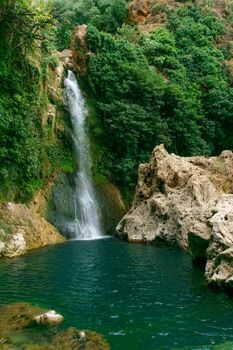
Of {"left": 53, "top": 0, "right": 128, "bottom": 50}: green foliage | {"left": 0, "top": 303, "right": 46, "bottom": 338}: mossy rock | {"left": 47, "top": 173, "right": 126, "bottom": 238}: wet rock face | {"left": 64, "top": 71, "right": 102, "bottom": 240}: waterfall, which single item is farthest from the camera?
{"left": 53, "top": 0, "right": 128, "bottom": 50}: green foliage

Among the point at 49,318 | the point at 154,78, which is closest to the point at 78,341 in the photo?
the point at 49,318

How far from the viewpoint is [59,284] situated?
16922 mm

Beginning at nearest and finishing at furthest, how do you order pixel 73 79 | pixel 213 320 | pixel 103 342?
pixel 103 342 < pixel 213 320 < pixel 73 79

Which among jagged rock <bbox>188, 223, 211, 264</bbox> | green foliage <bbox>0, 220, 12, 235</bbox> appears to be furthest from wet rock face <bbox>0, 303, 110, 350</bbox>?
green foliage <bbox>0, 220, 12, 235</bbox>

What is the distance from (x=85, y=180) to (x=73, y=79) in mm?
8997

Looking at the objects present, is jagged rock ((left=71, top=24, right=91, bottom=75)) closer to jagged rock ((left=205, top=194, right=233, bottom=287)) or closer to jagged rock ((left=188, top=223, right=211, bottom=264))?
jagged rock ((left=188, top=223, right=211, bottom=264))

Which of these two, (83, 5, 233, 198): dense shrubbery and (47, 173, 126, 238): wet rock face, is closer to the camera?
(47, 173, 126, 238): wet rock face

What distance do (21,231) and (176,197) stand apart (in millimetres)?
9368

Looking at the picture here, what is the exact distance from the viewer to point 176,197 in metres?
27.5

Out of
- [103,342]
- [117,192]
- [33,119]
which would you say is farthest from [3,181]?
[103,342]

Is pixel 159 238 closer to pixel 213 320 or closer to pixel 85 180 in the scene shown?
pixel 85 180

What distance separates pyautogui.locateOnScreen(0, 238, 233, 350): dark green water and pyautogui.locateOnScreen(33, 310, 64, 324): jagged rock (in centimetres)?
34

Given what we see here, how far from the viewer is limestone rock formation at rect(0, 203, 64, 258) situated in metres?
23.4

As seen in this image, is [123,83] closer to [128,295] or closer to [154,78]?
[154,78]
